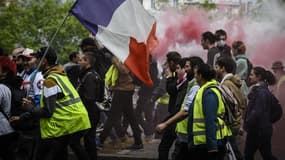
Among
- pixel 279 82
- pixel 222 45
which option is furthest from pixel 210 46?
pixel 279 82

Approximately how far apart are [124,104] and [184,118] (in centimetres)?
358

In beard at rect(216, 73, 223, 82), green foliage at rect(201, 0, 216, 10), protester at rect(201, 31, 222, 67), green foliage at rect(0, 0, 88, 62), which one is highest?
green foliage at rect(0, 0, 88, 62)

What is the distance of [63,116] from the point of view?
7996 mm

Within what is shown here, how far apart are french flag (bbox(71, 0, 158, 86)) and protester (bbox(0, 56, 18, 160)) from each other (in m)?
1.24

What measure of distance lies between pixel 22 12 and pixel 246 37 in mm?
26276

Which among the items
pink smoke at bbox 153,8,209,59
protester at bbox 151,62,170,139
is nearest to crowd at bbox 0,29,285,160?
protester at bbox 151,62,170,139

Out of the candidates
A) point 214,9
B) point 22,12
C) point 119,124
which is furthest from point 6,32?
point 119,124

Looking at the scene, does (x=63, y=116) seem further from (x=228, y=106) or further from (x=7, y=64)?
(x=228, y=106)

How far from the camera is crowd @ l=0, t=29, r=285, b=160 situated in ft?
24.0

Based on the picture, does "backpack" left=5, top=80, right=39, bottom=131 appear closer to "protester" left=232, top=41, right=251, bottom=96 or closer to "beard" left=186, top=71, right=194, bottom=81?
"beard" left=186, top=71, right=194, bottom=81

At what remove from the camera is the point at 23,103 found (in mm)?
7926

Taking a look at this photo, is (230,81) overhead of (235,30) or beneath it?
beneath

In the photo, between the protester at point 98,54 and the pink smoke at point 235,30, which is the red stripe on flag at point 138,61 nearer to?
the protester at point 98,54

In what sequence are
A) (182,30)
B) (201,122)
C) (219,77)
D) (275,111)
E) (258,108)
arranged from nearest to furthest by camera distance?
(201,122) → (219,77) → (258,108) → (275,111) → (182,30)
